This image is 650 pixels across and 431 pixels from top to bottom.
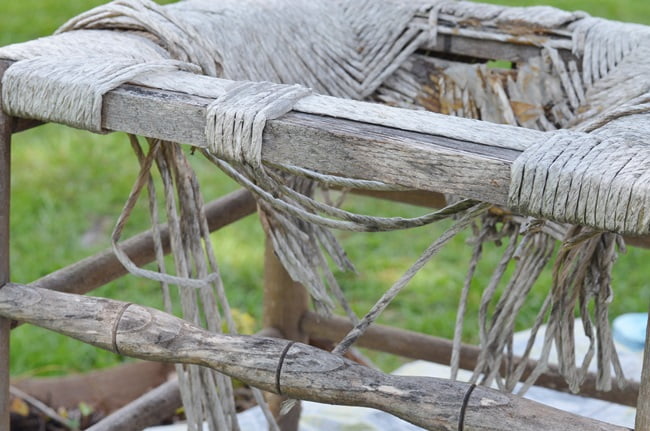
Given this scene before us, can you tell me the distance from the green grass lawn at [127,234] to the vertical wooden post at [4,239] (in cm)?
96

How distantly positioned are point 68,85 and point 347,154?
0.27 meters

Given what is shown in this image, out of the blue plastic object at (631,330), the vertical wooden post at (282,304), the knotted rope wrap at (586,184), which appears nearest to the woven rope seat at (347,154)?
the knotted rope wrap at (586,184)

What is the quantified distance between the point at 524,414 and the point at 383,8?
69 centimetres

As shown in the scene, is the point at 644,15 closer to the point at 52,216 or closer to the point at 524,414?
the point at 52,216

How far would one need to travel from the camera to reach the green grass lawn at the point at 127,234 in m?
2.21

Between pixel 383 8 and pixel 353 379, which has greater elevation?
pixel 383 8

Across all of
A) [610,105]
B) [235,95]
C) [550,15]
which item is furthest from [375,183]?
[550,15]

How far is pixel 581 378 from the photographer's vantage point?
3.22 feet

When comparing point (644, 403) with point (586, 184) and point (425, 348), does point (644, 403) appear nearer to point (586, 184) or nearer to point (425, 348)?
point (586, 184)

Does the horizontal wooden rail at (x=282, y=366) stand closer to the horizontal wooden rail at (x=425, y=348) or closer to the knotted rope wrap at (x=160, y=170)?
the knotted rope wrap at (x=160, y=170)

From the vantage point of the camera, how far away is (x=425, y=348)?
1.51 meters

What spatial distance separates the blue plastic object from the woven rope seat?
2.30 ft

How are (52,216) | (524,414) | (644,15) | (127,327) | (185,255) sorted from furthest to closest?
1. (644,15)
2. (52,216)
3. (185,255)
4. (127,327)
5. (524,414)

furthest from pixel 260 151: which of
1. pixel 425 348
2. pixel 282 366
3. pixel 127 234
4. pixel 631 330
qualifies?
pixel 127 234
